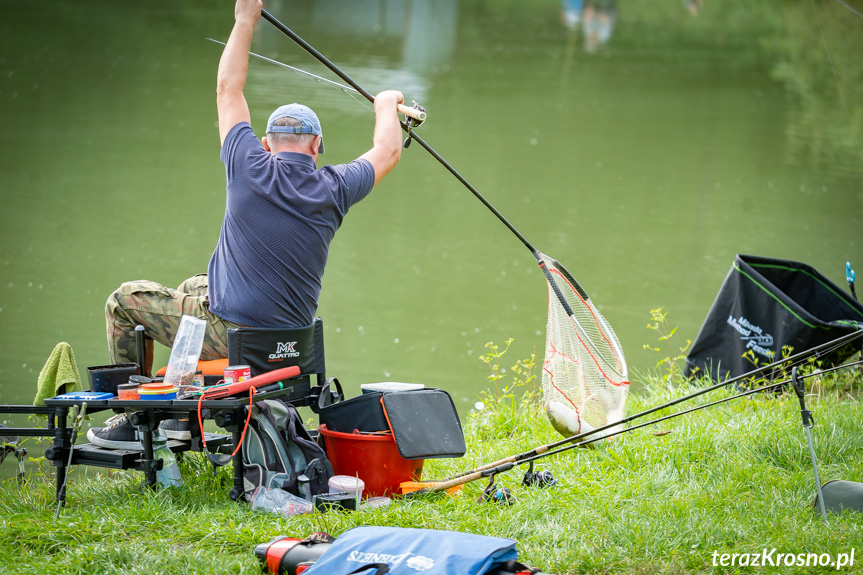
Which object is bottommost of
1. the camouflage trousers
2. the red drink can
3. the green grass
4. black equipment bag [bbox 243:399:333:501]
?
the green grass

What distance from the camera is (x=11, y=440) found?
3.25 m

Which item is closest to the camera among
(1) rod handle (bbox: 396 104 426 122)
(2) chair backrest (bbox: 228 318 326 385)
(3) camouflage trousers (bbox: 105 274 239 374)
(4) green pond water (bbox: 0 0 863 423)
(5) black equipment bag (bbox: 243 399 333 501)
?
(5) black equipment bag (bbox: 243 399 333 501)

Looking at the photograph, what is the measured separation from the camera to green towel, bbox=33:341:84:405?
2996mm

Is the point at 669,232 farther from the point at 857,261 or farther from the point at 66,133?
the point at 66,133

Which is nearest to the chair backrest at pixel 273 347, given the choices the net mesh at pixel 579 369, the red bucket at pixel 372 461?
the red bucket at pixel 372 461

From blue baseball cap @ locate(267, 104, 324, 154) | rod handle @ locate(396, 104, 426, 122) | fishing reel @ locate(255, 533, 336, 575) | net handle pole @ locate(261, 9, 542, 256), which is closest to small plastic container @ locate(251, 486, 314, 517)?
fishing reel @ locate(255, 533, 336, 575)

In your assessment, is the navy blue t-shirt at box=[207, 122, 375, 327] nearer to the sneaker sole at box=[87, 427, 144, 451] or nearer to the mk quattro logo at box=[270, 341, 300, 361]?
the mk quattro logo at box=[270, 341, 300, 361]

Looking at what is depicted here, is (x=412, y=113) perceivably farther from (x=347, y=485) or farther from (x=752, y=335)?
(x=752, y=335)

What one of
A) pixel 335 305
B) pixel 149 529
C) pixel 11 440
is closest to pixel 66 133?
pixel 335 305

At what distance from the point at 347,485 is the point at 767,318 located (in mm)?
2405

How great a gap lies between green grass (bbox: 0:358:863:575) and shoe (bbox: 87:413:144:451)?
5.2 inches

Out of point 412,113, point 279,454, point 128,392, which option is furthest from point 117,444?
point 412,113

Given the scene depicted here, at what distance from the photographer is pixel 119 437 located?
9.93ft

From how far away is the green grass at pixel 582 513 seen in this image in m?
2.49
